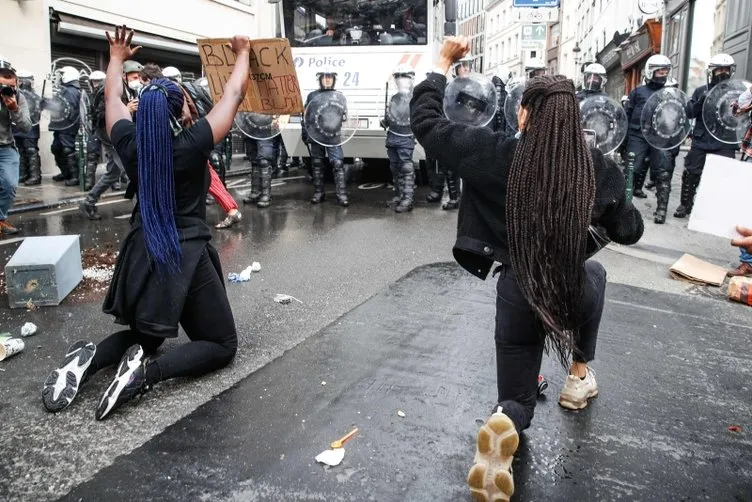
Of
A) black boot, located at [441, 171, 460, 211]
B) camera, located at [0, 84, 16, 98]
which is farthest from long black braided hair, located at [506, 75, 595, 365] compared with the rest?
black boot, located at [441, 171, 460, 211]

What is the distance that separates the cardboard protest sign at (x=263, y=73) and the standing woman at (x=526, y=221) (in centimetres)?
118

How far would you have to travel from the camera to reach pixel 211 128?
3.18m

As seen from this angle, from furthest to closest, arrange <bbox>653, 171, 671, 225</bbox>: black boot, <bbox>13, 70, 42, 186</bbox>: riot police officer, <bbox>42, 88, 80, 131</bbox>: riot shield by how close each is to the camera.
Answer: <bbox>42, 88, 80, 131</bbox>: riot shield
<bbox>13, 70, 42, 186</bbox>: riot police officer
<bbox>653, 171, 671, 225</bbox>: black boot

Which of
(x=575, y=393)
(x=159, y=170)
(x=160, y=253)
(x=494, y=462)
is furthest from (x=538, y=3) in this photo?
(x=494, y=462)

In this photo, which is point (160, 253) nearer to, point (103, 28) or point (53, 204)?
point (53, 204)

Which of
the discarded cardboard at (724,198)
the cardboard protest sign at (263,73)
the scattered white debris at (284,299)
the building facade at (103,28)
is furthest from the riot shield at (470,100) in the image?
the building facade at (103,28)

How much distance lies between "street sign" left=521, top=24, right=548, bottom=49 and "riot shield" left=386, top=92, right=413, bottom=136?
727 centimetres

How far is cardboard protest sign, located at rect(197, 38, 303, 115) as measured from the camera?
3660mm

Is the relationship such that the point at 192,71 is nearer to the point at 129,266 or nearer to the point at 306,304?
the point at 306,304

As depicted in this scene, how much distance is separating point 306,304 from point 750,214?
2.97m

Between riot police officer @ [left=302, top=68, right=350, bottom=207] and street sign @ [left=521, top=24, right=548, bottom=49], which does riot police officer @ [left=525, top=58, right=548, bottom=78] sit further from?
street sign @ [left=521, top=24, right=548, bottom=49]

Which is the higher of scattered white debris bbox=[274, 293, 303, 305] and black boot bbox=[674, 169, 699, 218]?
black boot bbox=[674, 169, 699, 218]

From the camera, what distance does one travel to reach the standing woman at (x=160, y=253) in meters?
3.10

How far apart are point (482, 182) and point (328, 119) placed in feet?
23.2
